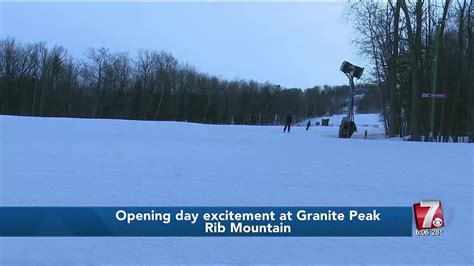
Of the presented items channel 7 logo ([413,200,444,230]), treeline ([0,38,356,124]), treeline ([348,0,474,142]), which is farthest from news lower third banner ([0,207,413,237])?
treeline ([0,38,356,124])

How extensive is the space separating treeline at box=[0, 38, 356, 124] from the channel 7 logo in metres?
89.9

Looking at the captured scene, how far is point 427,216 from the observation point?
7203 mm

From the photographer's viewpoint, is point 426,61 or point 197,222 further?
point 426,61

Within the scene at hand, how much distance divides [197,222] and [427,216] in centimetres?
305

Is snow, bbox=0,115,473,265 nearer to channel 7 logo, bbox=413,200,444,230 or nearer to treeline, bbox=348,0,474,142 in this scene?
channel 7 logo, bbox=413,200,444,230

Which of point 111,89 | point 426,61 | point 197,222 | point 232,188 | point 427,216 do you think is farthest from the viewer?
point 111,89

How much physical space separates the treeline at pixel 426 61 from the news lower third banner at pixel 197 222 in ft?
89.7

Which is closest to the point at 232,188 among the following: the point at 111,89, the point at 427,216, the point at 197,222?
the point at 197,222

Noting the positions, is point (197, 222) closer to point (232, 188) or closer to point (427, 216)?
point (427, 216)

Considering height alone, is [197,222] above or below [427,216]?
below

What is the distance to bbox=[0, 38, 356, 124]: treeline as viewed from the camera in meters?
93.8

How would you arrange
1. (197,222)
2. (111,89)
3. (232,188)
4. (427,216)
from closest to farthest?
(197,222) < (427,216) < (232,188) < (111,89)

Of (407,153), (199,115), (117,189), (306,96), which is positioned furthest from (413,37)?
(306,96)
